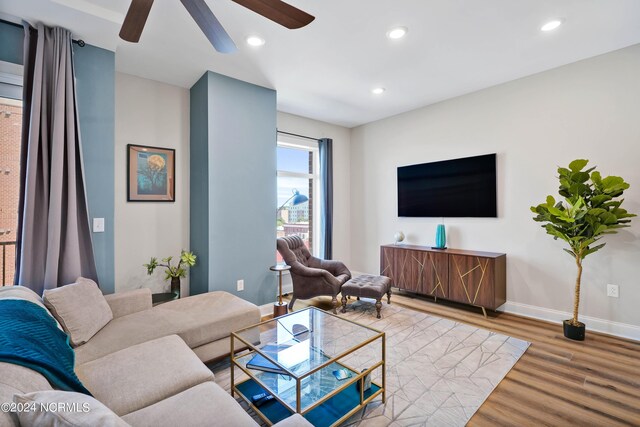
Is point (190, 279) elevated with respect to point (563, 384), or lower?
elevated

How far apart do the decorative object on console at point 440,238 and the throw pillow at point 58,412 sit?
12.7 ft

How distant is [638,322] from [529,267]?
3.15 ft

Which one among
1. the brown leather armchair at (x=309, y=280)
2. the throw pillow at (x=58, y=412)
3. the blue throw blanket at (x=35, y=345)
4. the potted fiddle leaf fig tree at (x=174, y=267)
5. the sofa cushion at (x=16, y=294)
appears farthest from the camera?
the brown leather armchair at (x=309, y=280)

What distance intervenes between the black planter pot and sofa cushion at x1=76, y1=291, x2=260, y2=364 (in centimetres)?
297

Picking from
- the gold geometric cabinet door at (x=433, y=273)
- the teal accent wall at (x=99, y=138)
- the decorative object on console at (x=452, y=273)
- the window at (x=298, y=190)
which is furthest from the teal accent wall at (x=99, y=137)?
the gold geometric cabinet door at (x=433, y=273)

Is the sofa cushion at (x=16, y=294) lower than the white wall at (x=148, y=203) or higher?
lower

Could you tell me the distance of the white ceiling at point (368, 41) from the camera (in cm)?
227

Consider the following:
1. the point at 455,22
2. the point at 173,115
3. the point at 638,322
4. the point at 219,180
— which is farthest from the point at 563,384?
the point at 173,115

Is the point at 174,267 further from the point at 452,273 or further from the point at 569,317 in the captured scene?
the point at 569,317

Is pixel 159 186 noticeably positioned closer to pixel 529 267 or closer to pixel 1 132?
pixel 1 132

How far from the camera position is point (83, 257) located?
2.47m

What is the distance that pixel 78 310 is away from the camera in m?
1.95

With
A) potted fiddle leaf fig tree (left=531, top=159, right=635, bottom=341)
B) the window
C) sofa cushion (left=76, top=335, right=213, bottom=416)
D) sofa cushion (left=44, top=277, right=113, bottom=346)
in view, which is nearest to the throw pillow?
sofa cushion (left=76, top=335, right=213, bottom=416)

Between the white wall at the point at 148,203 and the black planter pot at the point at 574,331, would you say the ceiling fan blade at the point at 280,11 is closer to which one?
the white wall at the point at 148,203
